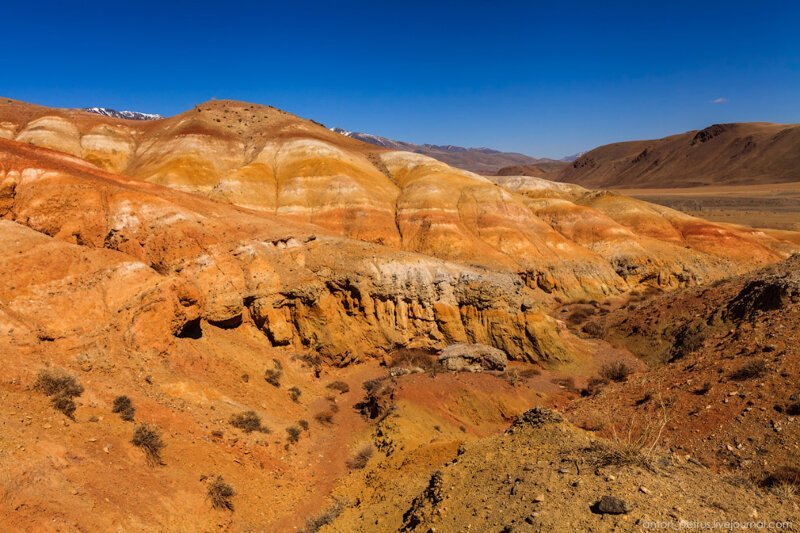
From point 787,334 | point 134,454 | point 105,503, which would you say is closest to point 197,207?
point 134,454

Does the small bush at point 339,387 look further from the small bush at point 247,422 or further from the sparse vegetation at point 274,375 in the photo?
the small bush at point 247,422

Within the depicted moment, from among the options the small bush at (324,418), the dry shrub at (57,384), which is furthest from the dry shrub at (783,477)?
the dry shrub at (57,384)

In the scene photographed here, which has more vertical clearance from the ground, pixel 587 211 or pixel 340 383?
pixel 587 211

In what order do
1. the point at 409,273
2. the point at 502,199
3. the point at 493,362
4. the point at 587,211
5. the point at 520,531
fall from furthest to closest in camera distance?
1. the point at 587,211
2. the point at 502,199
3. the point at 409,273
4. the point at 493,362
5. the point at 520,531

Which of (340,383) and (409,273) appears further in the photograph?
(409,273)

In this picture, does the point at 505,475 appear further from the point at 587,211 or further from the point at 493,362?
the point at 587,211

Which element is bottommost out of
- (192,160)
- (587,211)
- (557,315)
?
(557,315)
